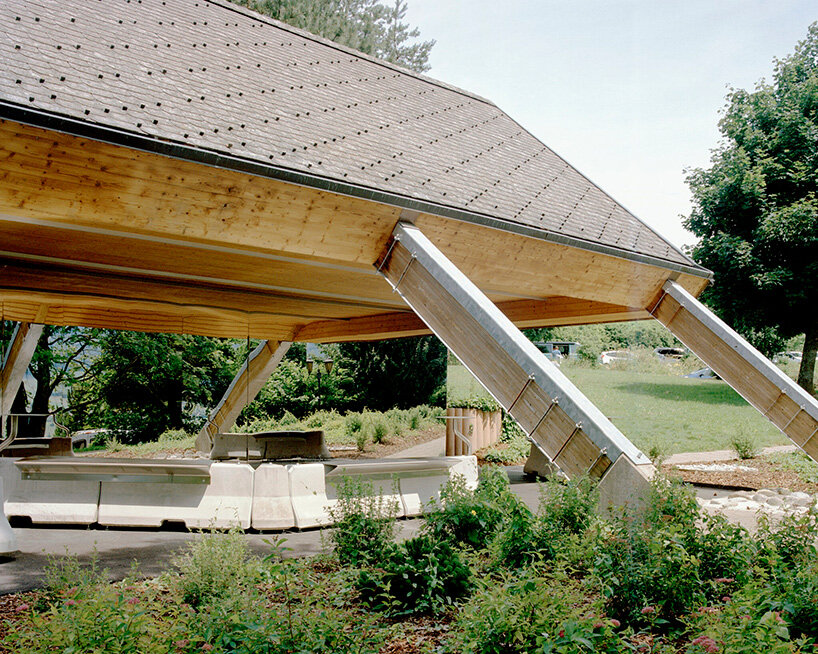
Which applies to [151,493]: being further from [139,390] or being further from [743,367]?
[139,390]

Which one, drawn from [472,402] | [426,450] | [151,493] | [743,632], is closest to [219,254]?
[151,493]

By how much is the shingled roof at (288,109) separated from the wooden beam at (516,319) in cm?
168

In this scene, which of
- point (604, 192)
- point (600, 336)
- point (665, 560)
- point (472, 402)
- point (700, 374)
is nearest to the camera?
point (665, 560)

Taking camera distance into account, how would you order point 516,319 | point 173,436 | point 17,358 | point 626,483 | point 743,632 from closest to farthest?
point 743,632 → point 626,483 → point 17,358 → point 516,319 → point 173,436

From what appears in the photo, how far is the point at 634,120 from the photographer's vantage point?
18188 millimetres

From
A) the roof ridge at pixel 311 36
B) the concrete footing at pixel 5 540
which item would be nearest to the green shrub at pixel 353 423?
the roof ridge at pixel 311 36

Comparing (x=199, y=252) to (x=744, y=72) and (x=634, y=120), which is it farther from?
(x=744, y=72)

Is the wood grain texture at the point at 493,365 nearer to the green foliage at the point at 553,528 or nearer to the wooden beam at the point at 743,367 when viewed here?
the green foliage at the point at 553,528

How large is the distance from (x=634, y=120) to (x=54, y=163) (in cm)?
1590

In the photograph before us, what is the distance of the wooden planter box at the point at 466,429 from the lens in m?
16.8

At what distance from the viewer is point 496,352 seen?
6883 millimetres

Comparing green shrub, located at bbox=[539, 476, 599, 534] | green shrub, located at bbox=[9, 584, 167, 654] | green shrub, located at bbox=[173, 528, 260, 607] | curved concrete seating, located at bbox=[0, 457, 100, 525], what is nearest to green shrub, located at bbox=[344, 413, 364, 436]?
curved concrete seating, located at bbox=[0, 457, 100, 525]

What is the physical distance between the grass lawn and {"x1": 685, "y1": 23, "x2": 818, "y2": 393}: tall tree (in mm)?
2655

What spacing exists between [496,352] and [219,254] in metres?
4.21
